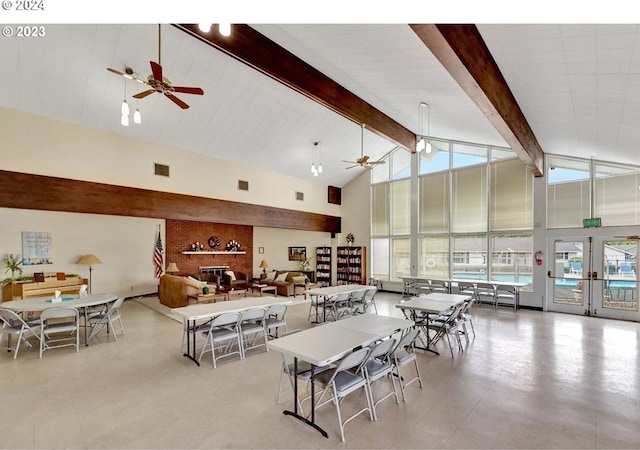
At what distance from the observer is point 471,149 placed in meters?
9.51

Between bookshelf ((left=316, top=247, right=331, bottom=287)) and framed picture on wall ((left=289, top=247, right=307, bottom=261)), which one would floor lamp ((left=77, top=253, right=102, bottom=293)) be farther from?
bookshelf ((left=316, top=247, right=331, bottom=287))

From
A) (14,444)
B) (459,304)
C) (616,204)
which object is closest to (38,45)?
(14,444)

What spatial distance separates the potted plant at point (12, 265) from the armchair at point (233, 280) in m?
5.11

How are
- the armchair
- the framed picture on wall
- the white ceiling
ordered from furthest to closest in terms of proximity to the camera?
1. the framed picture on wall
2. the armchair
3. the white ceiling

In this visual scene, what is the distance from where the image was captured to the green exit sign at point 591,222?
24.2ft

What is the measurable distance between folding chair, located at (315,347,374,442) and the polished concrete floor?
153 mm

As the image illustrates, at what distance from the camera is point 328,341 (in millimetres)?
3158

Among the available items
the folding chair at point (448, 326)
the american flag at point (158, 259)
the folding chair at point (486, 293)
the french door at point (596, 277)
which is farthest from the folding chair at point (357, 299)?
the american flag at point (158, 259)

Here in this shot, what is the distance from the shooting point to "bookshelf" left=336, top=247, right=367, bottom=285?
467 inches

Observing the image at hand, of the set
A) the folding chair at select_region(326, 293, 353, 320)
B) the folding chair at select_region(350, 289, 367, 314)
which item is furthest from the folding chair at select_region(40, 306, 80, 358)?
the folding chair at select_region(350, 289, 367, 314)

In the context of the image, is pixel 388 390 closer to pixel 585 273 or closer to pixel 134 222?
pixel 585 273

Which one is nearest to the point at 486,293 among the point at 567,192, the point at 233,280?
the point at 567,192

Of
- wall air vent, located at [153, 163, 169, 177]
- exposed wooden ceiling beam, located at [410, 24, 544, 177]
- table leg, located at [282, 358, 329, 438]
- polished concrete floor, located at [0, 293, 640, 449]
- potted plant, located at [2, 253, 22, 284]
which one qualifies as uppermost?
exposed wooden ceiling beam, located at [410, 24, 544, 177]
